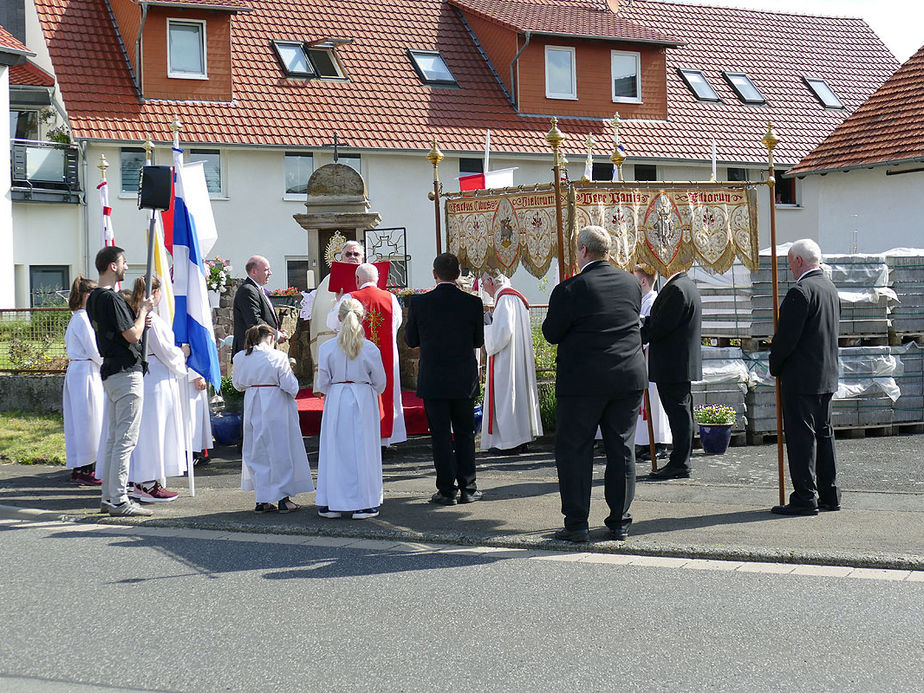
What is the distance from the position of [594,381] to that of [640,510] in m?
1.68

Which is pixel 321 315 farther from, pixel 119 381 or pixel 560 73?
pixel 560 73

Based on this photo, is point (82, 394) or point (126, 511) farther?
point (82, 394)

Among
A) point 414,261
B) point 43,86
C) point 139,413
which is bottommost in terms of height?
point 139,413

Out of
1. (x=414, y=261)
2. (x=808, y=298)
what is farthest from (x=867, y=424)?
(x=414, y=261)

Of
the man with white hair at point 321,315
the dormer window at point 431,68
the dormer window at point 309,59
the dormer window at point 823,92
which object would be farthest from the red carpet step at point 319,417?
the dormer window at point 823,92

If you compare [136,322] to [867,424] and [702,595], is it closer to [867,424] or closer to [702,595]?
[702,595]

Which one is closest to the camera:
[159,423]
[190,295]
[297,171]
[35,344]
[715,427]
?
[159,423]

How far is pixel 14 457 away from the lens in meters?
13.4

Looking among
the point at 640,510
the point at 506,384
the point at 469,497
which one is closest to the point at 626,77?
the point at 506,384

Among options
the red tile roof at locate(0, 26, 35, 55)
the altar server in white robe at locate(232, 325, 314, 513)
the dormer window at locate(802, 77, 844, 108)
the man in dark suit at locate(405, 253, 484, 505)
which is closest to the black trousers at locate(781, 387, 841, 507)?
the man in dark suit at locate(405, 253, 484, 505)

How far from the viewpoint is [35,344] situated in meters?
16.5

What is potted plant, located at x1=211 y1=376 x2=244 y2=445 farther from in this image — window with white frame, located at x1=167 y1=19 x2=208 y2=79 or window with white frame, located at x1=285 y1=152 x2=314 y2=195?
window with white frame, located at x1=167 y1=19 x2=208 y2=79

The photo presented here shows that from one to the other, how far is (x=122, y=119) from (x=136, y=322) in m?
19.2

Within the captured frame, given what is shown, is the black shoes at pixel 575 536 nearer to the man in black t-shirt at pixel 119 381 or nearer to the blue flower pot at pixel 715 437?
the man in black t-shirt at pixel 119 381
